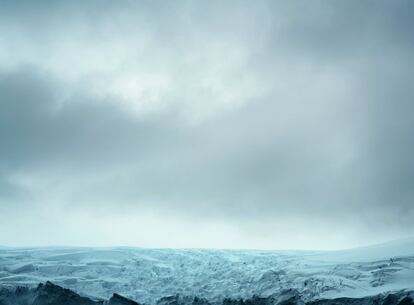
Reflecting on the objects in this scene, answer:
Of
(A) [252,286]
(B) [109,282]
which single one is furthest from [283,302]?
(B) [109,282]

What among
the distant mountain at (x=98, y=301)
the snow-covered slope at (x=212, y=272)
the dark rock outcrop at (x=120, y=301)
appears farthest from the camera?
the snow-covered slope at (x=212, y=272)

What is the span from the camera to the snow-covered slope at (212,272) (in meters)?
37.0

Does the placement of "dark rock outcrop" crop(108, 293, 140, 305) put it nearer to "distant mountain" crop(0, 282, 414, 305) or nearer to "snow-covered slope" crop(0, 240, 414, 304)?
"distant mountain" crop(0, 282, 414, 305)

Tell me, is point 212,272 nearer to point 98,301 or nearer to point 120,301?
point 120,301

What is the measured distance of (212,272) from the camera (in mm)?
44656

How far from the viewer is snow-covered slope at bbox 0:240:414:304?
3700cm

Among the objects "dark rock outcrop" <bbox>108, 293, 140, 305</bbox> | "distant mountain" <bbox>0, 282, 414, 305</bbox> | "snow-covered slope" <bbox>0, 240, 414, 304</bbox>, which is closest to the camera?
"distant mountain" <bbox>0, 282, 414, 305</bbox>

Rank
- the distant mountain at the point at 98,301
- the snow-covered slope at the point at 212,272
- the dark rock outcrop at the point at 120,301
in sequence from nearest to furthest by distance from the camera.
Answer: the distant mountain at the point at 98,301 < the dark rock outcrop at the point at 120,301 < the snow-covered slope at the point at 212,272

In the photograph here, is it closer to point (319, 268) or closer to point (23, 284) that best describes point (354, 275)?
point (319, 268)

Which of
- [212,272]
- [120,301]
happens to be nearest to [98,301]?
[120,301]

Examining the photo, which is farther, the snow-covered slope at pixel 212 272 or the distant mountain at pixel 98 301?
the snow-covered slope at pixel 212 272

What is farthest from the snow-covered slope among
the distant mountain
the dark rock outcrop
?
the dark rock outcrop

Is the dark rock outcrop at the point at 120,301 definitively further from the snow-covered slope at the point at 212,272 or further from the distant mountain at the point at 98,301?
the snow-covered slope at the point at 212,272

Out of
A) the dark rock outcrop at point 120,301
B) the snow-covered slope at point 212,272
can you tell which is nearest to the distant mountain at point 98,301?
the dark rock outcrop at point 120,301
